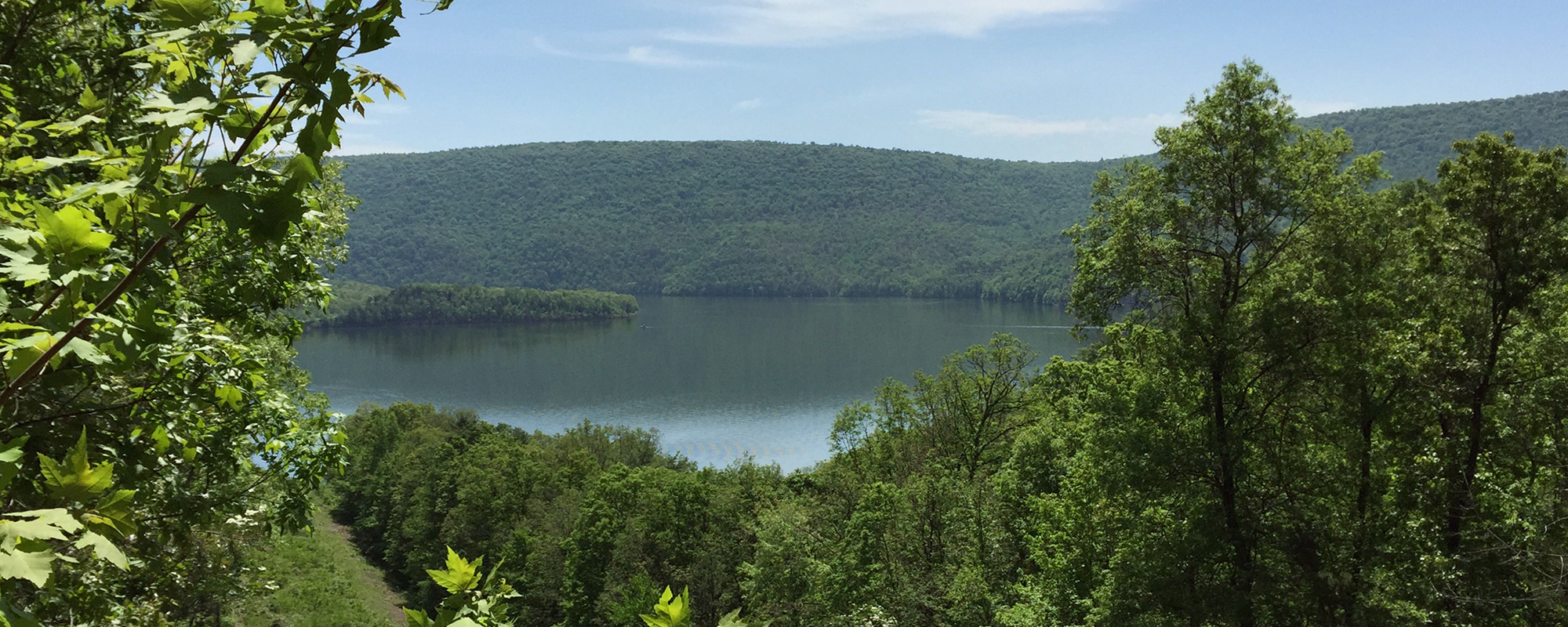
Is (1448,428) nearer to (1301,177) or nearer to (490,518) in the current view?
(1301,177)

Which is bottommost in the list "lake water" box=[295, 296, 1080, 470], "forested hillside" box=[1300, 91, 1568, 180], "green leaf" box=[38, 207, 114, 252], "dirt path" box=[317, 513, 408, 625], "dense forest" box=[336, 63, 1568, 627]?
"dirt path" box=[317, 513, 408, 625]

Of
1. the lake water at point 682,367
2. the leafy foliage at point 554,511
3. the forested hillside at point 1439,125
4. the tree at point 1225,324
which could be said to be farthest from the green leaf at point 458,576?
the forested hillside at point 1439,125

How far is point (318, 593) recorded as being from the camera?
2659cm

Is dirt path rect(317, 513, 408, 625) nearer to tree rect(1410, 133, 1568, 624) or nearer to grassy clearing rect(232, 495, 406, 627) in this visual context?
grassy clearing rect(232, 495, 406, 627)

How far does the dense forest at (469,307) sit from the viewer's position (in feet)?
367

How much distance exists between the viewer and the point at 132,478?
9.98 ft

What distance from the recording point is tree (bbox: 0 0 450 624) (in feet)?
3.60

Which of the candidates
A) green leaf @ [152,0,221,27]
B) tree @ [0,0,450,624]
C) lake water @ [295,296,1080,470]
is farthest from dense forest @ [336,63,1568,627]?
lake water @ [295,296,1080,470]

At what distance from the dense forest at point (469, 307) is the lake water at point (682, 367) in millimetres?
4167

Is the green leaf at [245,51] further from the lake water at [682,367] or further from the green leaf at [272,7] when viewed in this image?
the lake water at [682,367]

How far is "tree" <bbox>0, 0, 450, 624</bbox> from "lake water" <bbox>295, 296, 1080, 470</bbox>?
42727 mm

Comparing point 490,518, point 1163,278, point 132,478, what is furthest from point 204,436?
point 490,518

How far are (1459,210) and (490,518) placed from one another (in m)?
33.1

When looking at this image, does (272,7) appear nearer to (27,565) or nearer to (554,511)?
(27,565)
